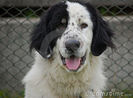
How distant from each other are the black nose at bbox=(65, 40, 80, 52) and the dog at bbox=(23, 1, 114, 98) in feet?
0.35

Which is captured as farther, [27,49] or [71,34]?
[27,49]

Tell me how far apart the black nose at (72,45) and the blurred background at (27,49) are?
79.3 inches

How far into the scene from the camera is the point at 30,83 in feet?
14.4

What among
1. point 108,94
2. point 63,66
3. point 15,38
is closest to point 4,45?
point 15,38

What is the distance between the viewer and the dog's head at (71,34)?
4.05 m

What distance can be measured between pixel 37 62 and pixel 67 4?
2.24 feet

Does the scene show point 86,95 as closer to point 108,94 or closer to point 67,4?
point 67,4

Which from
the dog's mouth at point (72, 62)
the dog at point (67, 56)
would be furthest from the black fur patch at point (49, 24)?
the dog's mouth at point (72, 62)

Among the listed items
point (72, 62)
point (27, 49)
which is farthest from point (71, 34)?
point (27, 49)

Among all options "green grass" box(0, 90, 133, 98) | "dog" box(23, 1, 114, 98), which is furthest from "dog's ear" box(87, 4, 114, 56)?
"green grass" box(0, 90, 133, 98)

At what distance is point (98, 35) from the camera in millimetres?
4344

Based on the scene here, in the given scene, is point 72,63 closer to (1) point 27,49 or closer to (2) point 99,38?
(2) point 99,38

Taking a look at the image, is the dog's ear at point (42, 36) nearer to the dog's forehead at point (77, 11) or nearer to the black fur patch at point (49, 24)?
the black fur patch at point (49, 24)

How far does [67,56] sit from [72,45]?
16cm
